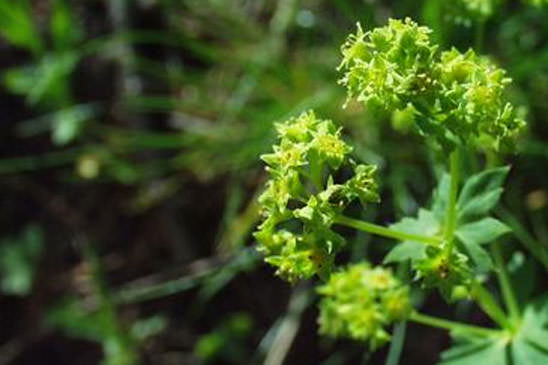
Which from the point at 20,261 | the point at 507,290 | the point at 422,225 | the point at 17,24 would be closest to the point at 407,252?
the point at 422,225

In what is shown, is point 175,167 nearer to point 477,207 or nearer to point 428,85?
point 477,207

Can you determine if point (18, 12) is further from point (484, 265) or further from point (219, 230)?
point (484, 265)

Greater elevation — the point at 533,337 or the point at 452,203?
the point at 452,203

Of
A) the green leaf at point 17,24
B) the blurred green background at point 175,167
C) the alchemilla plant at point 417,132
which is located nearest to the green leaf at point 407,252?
the alchemilla plant at point 417,132

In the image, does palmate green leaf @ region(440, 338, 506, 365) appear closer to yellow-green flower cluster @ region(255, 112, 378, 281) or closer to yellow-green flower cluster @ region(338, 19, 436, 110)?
yellow-green flower cluster @ region(255, 112, 378, 281)

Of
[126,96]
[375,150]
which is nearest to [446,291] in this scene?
[375,150]

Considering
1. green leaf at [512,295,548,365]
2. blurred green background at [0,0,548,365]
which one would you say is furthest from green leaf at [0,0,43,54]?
green leaf at [512,295,548,365]

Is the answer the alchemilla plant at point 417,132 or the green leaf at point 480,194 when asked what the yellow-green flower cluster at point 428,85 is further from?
the green leaf at point 480,194
